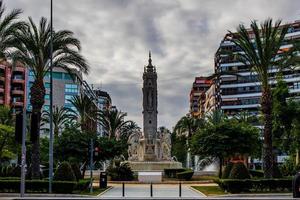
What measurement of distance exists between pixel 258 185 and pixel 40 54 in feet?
52.2

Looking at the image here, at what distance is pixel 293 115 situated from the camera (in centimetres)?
4834

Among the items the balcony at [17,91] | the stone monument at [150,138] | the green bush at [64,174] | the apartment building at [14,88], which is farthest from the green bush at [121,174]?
the balcony at [17,91]

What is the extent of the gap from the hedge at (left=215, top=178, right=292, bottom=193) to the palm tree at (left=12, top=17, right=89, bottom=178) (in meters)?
11.8

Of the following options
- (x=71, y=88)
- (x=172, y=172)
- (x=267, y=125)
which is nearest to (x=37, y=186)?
(x=267, y=125)

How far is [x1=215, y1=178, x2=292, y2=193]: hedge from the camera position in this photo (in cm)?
3098

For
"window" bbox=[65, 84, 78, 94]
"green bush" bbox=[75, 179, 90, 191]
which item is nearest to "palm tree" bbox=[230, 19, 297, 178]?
Answer: "green bush" bbox=[75, 179, 90, 191]

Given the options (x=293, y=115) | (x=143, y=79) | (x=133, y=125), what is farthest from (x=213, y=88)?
(x=293, y=115)

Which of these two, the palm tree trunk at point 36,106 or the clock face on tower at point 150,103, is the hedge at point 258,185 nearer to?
the palm tree trunk at point 36,106

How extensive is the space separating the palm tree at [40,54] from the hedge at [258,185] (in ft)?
38.7

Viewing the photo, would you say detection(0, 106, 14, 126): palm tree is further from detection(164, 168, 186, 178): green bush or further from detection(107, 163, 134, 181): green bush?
detection(164, 168, 186, 178): green bush

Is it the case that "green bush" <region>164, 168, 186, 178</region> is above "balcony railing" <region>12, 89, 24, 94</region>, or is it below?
below

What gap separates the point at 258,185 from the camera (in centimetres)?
3122

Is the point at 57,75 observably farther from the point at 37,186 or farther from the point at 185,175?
the point at 37,186

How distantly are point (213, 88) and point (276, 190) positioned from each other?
372 feet
